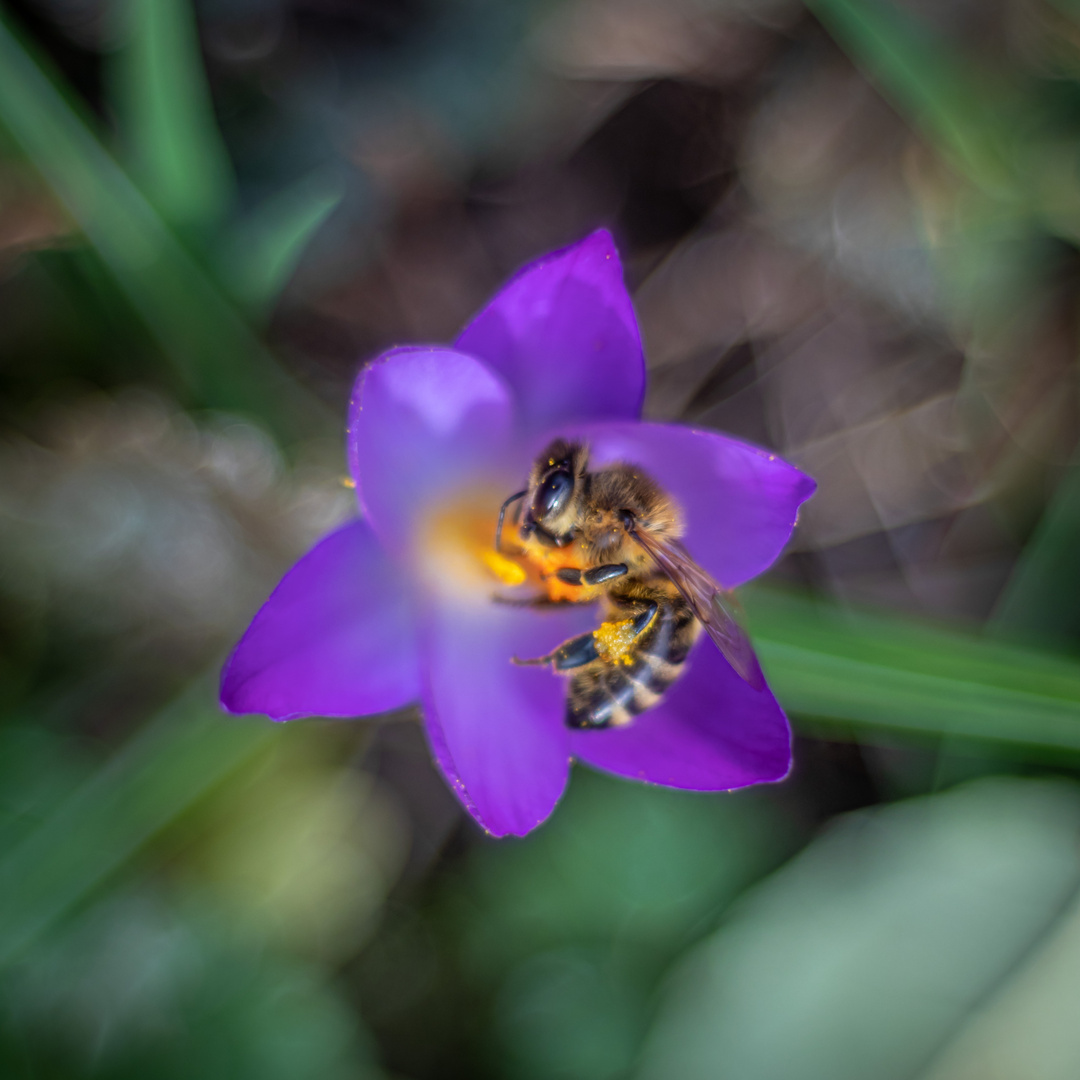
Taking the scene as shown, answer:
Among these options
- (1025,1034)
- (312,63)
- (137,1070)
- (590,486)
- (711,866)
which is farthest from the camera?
(312,63)

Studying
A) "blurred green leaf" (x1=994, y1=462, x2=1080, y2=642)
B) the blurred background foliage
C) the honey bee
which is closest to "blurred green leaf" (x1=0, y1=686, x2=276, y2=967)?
the blurred background foliage

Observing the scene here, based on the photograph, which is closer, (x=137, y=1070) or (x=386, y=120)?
(x=137, y=1070)

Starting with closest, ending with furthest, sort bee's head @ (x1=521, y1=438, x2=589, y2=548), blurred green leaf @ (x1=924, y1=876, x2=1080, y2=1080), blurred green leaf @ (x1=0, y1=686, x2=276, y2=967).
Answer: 1. bee's head @ (x1=521, y1=438, x2=589, y2=548)
2. blurred green leaf @ (x1=0, y1=686, x2=276, y2=967)
3. blurred green leaf @ (x1=924, y1=876, x2=1080, y2=1080)

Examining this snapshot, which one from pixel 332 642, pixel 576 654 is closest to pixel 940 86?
pixel 576 654

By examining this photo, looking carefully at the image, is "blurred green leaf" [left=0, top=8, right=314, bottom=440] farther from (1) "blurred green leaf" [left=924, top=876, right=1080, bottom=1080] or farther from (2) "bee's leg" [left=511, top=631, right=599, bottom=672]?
(1) "blurred green leaf" [left=924, top=876, right=1080, bottom=1080]

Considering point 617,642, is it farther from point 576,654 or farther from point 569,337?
point 569,337

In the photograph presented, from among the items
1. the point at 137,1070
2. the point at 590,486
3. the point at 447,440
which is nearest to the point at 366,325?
the point at 447,440

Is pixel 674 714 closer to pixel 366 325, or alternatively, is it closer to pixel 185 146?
pixel 185 146
